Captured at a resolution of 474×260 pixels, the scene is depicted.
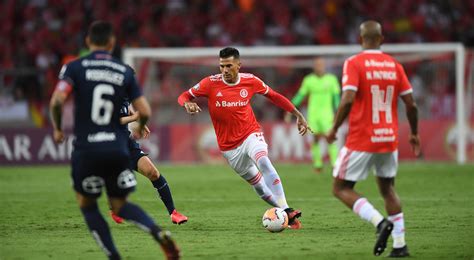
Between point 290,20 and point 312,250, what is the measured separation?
63.7ft

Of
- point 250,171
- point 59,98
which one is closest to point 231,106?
point 250,171

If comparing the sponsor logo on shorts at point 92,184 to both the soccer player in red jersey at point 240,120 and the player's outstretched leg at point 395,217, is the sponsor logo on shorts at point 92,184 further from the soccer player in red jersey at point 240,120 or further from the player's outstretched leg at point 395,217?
the soccer player in red jersey at point 240,120

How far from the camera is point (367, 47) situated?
879 centimetres

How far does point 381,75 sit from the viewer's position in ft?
28.4

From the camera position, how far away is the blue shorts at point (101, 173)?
7.73 metres

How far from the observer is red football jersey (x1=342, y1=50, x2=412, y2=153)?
28.2ft

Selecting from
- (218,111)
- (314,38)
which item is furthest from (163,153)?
(218,111)

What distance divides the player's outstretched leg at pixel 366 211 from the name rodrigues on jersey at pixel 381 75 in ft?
3.40

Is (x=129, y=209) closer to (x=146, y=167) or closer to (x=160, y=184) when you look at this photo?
(x=146, y=167)

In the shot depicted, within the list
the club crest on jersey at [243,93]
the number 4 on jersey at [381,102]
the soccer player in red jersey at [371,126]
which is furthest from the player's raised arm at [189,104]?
the number 4 on jersey at [381,102]

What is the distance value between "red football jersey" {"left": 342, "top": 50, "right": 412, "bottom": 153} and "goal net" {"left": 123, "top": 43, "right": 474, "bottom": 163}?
48.4 ft

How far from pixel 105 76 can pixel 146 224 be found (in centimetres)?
133

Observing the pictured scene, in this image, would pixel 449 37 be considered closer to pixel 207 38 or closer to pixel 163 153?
pixel 207 38

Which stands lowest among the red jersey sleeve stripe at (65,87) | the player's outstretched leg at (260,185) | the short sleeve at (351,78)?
the player's outstretched leg at (260,185)
